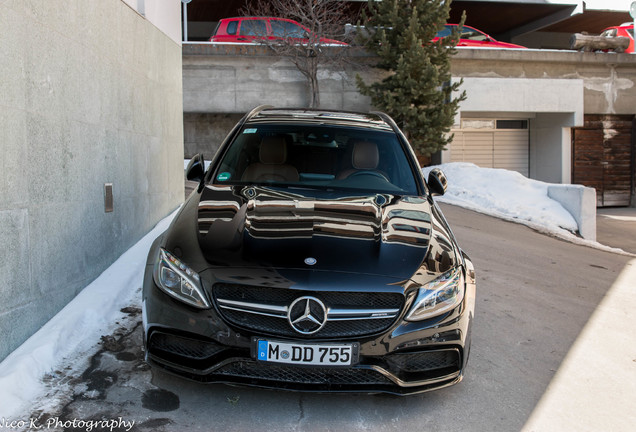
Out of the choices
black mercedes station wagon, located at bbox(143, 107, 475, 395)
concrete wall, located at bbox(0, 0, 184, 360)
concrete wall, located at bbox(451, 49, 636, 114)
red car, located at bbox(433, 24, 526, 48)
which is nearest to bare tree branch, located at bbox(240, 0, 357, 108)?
concrete wall, located at bbox(451, 49, 636, 114)

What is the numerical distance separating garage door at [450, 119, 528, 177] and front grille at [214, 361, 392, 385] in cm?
1642

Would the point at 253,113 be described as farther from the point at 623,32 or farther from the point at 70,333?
the point at 623,32

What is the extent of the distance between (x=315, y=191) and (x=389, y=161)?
2.48 ft

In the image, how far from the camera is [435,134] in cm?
1469

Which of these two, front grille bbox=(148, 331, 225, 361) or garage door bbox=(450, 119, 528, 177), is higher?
garage door bbox=(450, 119, 528, 177)

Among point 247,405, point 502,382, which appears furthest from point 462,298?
point 247,405

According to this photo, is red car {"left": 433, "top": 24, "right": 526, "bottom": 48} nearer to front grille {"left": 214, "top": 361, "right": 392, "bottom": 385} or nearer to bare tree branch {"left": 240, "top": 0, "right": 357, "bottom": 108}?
bare tree branch {"left": 240, "top": 0, "right": 357, "bottom": 108}

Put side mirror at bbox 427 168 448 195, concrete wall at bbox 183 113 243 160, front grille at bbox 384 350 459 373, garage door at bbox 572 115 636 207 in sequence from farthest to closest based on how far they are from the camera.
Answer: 1. garage door at bbox 572 115 636 207
2. concrete wall at bbox 183 113 243 160
3. side mirror at bbox 427 168 448 195
4. front grille at bbox 384 350 459 373

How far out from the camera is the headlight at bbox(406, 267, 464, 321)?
9.18 ft

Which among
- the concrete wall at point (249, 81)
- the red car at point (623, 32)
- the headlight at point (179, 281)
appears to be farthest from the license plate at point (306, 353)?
the red car at point (623, 32)

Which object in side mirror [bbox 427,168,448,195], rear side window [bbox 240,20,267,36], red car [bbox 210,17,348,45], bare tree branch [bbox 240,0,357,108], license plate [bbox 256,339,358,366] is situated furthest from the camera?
rear side window [bbox 240,20,267,36]

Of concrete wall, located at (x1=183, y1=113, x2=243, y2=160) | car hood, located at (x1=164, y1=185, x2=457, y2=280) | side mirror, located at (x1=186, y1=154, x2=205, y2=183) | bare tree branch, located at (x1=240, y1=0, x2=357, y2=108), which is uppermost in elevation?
bare tree branch, located at (x1=240, y1=0, x2=357, y2=108)

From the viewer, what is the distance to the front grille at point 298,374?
2.71 m

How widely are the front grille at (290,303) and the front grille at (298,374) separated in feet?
0.58
